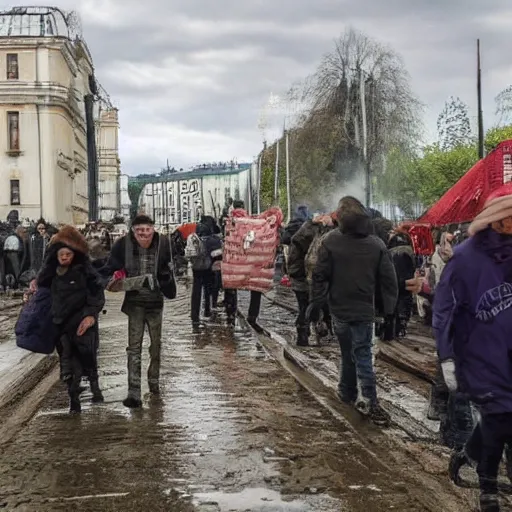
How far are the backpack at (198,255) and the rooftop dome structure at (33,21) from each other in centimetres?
4806

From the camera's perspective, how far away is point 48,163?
6119cm

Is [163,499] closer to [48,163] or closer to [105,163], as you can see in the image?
[48,163]

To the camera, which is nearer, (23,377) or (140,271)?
(140,271)

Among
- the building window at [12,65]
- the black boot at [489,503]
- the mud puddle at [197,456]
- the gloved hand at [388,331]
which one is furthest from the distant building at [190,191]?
the black boot at [489,503]

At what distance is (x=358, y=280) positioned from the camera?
853 cm

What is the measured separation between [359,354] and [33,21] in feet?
192

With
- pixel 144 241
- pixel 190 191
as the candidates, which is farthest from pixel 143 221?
pixel 190 191

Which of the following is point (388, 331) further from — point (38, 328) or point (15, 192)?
point (15, 192)

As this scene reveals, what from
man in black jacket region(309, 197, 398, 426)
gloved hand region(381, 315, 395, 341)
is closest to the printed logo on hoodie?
man in black jacket region(309, 197, 398, 426)

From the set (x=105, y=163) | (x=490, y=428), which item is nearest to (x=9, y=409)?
(x=490, y=428)

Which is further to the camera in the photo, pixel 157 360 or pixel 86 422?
pixel 157 360

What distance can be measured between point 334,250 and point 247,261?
24.0 feet

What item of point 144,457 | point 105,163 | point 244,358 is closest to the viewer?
point 144,457

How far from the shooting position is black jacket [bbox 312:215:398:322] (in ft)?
28.0
